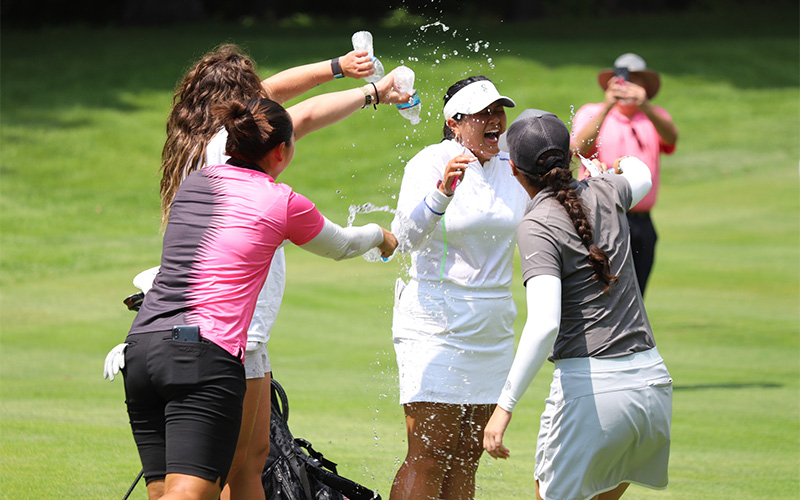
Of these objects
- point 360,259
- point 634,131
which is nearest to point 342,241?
point 634,131

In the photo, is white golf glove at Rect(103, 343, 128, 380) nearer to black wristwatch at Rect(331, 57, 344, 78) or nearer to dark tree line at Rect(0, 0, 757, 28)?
black wristwatch at Rect(331, 57, 344, 78)

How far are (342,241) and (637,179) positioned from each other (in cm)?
118

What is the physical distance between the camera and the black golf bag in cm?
448

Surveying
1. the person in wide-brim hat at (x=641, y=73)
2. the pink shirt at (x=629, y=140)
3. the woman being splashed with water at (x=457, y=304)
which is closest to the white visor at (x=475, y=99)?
the woman being splashed with water at (x=457, y=304)

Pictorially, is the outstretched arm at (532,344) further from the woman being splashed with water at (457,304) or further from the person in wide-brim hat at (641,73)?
the person in wide-brim hat at (641,73)

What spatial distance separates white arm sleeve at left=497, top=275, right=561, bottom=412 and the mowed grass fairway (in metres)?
1.58

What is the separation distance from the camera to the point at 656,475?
368 cm

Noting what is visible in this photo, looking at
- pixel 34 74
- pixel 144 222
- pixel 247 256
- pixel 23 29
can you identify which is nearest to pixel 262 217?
pixel 247 256

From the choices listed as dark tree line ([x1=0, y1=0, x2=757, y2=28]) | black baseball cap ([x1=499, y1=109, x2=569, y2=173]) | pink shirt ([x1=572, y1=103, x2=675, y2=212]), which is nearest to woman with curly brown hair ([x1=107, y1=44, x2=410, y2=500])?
black baseball cap ([x1=499, y1=109, x2=569, y2=173])

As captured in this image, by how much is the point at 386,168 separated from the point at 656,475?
18225mm

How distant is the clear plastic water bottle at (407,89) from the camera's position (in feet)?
15.4

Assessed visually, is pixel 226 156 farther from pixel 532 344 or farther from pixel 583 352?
pixel 583 352

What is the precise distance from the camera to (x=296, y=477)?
14.9 ft

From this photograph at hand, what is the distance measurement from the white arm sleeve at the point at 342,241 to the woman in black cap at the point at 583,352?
670mm
